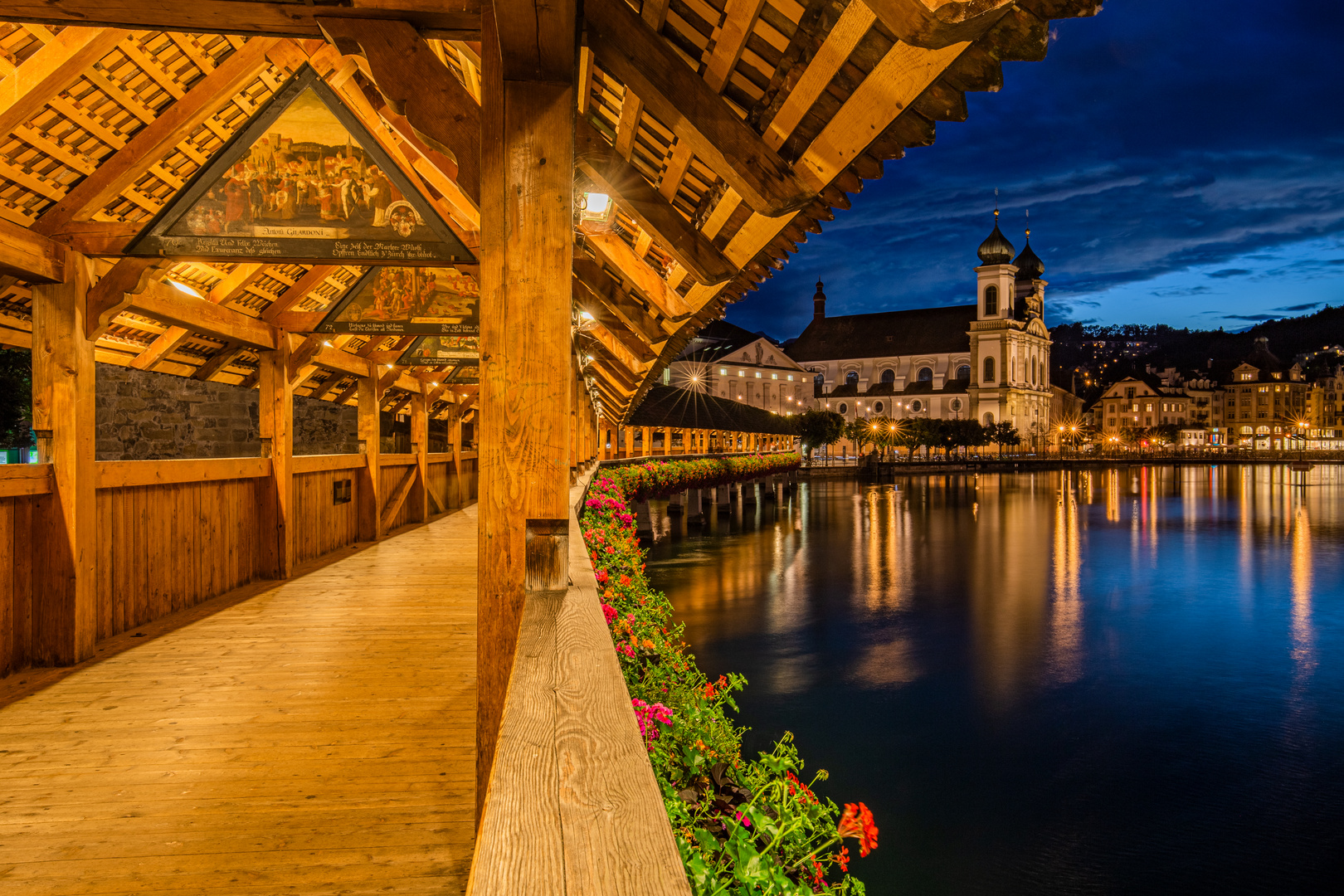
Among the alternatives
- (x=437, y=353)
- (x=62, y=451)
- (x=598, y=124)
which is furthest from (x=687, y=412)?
(x=62, y=451)

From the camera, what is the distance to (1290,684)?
15.8 metres

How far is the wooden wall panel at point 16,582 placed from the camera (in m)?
5.30

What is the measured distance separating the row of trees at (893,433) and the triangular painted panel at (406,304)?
64153 millimetres

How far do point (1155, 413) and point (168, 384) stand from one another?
128 m

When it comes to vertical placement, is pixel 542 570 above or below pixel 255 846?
above

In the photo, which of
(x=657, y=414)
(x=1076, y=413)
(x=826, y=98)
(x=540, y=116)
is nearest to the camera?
(x=540, y=116)

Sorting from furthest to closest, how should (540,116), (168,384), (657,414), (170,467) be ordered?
(657,414) → (168,384) → (170,467) → (540,116)

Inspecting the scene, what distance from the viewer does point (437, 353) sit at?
11.8 metres

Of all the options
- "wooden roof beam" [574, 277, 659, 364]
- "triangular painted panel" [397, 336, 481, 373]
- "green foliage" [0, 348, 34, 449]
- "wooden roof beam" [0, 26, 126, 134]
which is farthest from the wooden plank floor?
"green foliage" [0, 348, 34, 449]

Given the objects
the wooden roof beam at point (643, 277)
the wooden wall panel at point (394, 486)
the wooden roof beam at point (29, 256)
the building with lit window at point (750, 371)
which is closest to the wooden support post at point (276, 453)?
the wooden roof beam at point (29, 256)

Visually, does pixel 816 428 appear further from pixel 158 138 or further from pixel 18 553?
pixel 18 553

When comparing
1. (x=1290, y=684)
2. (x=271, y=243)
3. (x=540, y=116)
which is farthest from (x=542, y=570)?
(x=1290, y=684)

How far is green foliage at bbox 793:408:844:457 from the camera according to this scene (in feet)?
236

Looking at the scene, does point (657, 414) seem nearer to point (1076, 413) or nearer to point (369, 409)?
point (369, 409)
